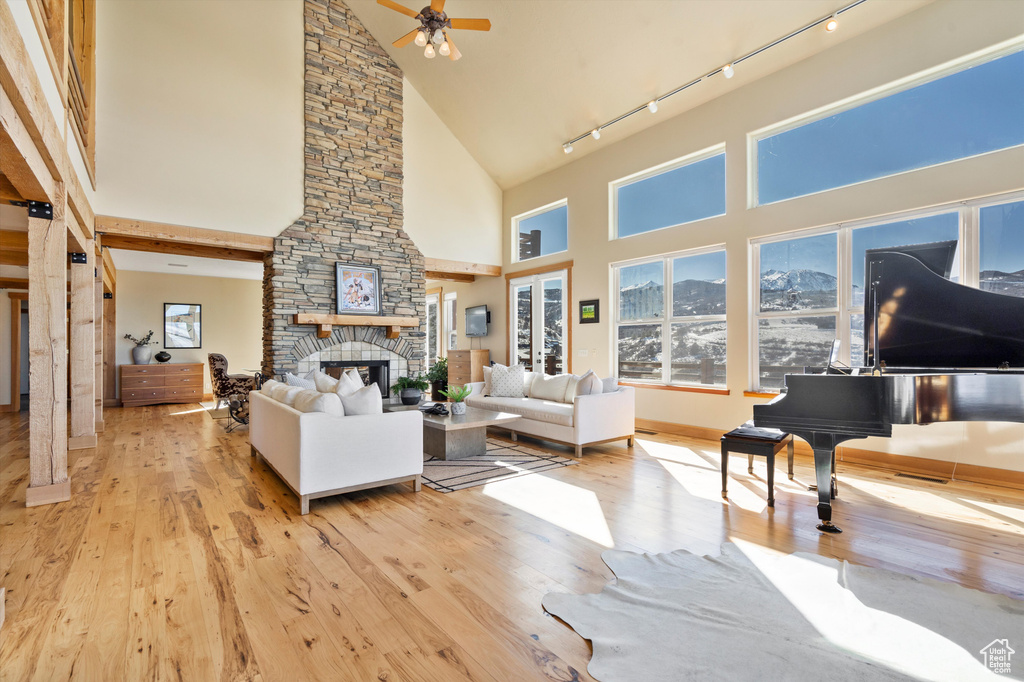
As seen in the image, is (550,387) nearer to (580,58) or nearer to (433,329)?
(580,58)

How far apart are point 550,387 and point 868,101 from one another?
13.8ft

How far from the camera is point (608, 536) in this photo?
282 cm

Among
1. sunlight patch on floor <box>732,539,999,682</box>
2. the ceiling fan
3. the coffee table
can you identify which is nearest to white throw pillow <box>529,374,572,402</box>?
the coffee table

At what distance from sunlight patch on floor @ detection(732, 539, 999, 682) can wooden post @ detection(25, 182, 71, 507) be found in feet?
15.0

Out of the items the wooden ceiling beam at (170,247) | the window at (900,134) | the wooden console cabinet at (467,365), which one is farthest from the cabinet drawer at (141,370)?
the window at (900,134)

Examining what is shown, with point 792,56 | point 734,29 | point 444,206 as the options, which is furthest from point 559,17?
point 444,206

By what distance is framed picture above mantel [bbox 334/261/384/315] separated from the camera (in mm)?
6980

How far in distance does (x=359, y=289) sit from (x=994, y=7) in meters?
7.12

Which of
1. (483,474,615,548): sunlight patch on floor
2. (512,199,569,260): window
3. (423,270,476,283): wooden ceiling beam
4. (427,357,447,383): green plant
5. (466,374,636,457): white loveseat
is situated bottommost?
(483,474,615,548): sunlight patch on floor

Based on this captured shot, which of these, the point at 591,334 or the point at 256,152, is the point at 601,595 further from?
the point at 256,152

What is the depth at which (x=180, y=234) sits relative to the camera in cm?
589

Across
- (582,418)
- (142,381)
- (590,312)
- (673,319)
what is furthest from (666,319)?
(142,381)

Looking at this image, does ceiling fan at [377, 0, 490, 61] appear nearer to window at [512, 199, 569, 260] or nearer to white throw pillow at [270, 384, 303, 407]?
window at [512, 199, 569, 260]

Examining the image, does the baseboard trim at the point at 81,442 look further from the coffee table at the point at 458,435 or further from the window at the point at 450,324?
the window at the point at 450,324
